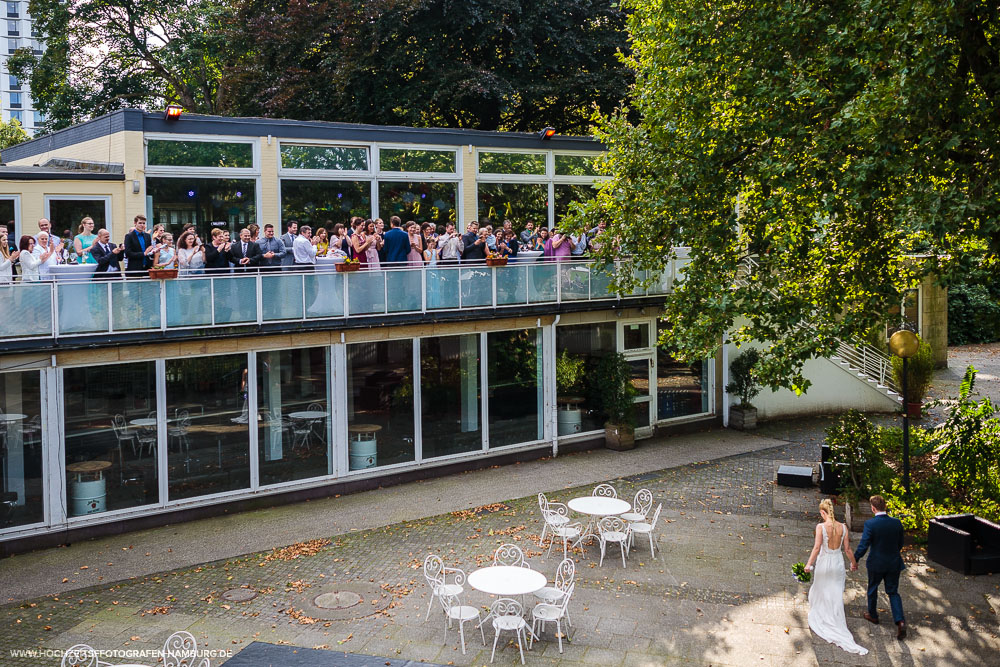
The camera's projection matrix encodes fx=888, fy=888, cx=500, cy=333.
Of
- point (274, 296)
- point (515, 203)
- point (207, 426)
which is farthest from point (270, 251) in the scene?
point (515, 203)

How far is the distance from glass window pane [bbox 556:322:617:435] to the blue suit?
10361 mm

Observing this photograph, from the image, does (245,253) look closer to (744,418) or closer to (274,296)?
(274,296)

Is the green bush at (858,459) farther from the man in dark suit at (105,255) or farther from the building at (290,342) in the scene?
the man in dark suit at (105,255)

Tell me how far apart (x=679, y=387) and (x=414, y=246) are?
8.89 meters

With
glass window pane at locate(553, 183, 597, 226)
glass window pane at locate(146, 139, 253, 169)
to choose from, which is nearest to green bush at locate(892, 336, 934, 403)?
glass window pane at locate(553, 183, 597, 226)

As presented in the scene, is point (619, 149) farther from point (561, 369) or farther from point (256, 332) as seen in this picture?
point (256, 332)

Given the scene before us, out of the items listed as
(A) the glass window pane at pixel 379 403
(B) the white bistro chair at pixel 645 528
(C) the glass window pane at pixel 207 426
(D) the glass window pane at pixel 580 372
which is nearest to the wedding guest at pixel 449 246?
(A) the glass window pane at pixel 379 403

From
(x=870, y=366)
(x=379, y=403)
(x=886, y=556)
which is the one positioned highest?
(x=379, y=403)

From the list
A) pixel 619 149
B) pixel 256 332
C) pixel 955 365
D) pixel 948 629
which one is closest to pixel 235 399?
pixel 256 332

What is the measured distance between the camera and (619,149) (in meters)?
17.6

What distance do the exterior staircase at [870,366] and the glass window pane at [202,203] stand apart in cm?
1338

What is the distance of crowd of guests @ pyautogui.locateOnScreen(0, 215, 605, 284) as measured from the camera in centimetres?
1449

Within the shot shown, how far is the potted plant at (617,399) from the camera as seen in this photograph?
21.4 m

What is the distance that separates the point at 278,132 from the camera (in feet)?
63.8
